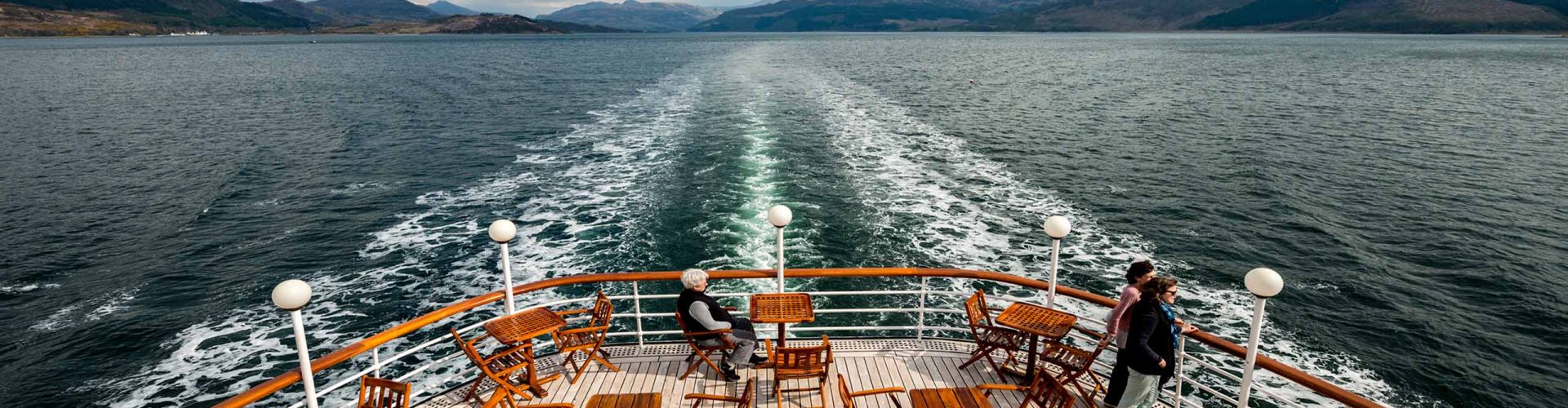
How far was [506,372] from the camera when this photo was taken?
24.7ft

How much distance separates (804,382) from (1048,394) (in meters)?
2.64

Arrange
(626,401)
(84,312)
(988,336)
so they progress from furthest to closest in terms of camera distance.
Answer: (84,312)
(988,336)
(626,401)

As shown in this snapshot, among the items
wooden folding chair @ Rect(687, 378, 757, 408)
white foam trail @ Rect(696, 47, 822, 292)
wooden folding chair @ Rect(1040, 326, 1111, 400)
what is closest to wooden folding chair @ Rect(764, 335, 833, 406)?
wooden folding chair @ Rect(687, 378, 757, 408)

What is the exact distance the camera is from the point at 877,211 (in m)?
22.9

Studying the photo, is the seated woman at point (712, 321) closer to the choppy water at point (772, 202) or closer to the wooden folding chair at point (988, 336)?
the wooden folding chair at point (988, 336)

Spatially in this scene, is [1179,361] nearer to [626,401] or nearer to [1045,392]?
[1045,392]

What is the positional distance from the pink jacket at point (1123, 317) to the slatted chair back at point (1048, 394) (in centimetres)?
73

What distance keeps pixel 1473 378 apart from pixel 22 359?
28.3 m

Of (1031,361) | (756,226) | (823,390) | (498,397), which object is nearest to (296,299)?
(498,397)

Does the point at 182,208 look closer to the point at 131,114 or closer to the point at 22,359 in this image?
the point at 22,359

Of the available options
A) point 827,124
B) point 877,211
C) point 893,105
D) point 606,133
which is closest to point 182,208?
point 606,133

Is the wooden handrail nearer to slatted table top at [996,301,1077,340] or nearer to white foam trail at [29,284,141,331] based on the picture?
slatted table top at [996,301,1077,340]

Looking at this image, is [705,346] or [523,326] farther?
[705,346]

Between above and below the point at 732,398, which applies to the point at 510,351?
above
